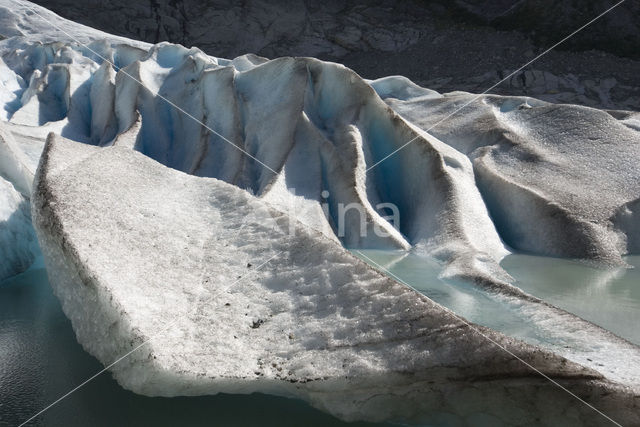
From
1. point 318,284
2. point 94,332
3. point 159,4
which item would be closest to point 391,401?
point 318,284

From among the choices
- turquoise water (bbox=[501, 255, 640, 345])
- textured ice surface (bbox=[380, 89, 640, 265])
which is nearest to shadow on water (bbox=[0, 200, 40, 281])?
turquoise water (bbox=[501, 255, 640, 345])

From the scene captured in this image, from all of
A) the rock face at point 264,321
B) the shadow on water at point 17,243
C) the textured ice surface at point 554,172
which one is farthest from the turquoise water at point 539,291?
the shadow on water at point 17,243

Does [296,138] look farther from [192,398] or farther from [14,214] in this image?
[192,398]

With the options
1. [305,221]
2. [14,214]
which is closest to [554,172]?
[305,221]

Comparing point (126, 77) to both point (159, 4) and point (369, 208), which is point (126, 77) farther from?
point (159, 4)

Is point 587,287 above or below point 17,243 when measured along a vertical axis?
above

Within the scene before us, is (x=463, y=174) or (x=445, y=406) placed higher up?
(x=463, y=174)
